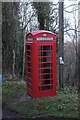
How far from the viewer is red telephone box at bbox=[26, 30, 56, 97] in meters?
7.48

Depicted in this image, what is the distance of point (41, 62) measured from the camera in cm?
764

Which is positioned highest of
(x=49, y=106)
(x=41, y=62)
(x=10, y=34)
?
(x=10, y=34)

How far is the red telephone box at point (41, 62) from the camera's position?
7480mm

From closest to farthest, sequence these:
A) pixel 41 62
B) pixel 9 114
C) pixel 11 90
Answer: pixel 9 114 → pixel 41 62 → pixel 11 90

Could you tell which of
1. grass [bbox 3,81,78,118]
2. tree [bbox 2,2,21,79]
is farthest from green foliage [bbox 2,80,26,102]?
tree [bbox 2,2,21,79]

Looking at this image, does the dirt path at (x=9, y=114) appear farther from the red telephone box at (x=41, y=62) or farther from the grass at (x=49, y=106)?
the red telephone box at (x=41, y=62)

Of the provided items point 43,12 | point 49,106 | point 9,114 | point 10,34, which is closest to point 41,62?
point 49,106

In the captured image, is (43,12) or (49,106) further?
(43,12)

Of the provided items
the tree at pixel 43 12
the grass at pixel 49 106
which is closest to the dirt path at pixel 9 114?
the grass at pixel 49 106

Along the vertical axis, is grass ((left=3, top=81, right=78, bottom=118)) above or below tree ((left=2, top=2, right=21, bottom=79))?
below

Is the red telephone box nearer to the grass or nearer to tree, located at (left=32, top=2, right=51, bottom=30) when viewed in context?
the grass

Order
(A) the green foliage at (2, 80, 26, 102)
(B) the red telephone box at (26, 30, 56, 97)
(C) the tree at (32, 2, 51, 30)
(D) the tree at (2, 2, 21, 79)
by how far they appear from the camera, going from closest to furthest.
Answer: (B) the red telephone box at (26, 30, 56, 97), (A) the green foliage at (2, 80, 26, 102), (D) the tree at (2, 2, 21, 79), (C) the tree at (32, 2, 51, 30)

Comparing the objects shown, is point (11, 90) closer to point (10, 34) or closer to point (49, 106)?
point (49, 106)

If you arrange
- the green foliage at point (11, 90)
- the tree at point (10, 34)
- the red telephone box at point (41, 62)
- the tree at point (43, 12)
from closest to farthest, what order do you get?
the red telephone box at point (41, 62)
the green foliage at point (11, 90)
the tree at point (10, 34)
the tree at point (43, 12)
